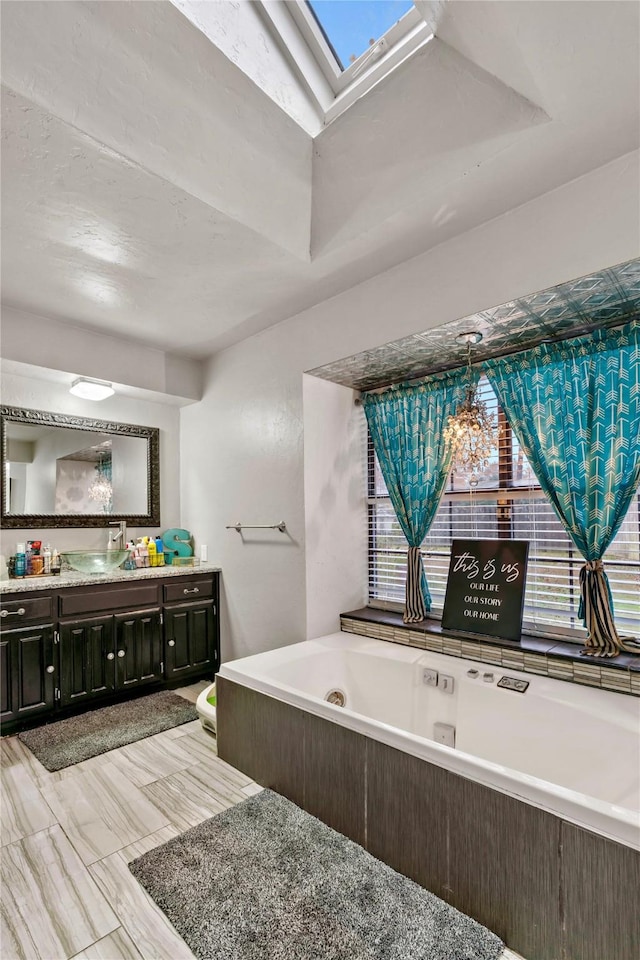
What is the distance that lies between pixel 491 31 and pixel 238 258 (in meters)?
1.38

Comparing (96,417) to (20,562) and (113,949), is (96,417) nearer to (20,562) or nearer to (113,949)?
(20,562)

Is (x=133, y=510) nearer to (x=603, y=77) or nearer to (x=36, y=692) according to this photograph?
(x=36, y=692)

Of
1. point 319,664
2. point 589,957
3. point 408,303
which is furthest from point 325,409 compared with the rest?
point 589,957

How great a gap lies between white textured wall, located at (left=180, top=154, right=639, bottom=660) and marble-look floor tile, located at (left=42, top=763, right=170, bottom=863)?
4.07 feet

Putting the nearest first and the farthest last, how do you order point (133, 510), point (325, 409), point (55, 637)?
point (55, 637)
point (325, 409)
point (133, 510)

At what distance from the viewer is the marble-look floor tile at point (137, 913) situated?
4.74ft

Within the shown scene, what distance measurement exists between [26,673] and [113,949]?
1.76 metres

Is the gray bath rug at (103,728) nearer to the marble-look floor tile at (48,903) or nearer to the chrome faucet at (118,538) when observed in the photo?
the marble-look floor tile at (48,903)

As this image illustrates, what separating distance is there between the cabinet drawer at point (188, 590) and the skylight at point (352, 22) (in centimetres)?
311

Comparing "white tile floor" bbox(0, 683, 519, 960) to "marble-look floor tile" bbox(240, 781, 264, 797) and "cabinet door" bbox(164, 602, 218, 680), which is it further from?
"cabinet door" bbox(164, 602, 218, 680)

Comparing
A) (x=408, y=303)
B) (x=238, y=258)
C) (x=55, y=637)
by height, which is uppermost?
(x=238, y=258)

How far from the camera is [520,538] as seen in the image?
9.07 feet

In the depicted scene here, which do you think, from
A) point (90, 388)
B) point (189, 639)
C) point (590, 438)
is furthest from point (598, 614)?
point (90, 388)

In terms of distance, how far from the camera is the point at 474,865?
1.51 meters
